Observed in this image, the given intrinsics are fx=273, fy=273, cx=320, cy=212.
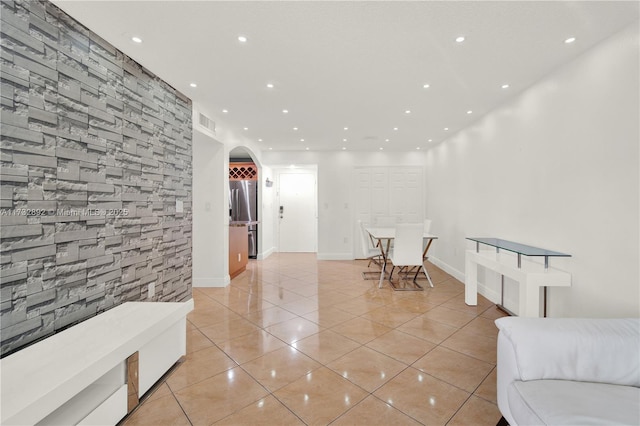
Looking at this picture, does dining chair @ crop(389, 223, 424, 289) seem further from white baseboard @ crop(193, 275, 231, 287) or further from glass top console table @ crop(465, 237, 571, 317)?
white baseboard @ crop(193, 275, 231, 287)

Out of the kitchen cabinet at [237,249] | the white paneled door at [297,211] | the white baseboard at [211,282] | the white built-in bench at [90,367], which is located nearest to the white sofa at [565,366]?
the white built-in bench at [90,367]

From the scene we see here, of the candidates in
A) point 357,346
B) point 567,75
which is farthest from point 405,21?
point 357,346

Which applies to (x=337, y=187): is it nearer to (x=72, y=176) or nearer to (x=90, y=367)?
(x=72, y=176)

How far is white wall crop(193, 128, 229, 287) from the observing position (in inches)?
166

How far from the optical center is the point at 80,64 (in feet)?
6.36

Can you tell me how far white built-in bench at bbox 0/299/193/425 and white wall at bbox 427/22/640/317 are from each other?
3.25 m

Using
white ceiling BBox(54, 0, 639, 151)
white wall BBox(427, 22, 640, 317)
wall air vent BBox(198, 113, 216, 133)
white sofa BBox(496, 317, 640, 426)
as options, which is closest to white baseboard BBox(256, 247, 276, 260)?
wall air vent BBox(198, 113, 216, 133)

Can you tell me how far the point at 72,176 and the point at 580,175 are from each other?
12.7 ft

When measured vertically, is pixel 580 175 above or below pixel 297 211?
above

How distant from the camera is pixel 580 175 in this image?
226 cm

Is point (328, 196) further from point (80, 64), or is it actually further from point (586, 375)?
point (586, 375)

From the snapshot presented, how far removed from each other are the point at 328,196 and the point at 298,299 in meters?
3.23

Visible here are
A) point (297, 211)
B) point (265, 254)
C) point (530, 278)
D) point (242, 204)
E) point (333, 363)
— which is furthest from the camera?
point (297, 211)

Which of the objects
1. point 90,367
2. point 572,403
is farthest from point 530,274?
point 90,367
